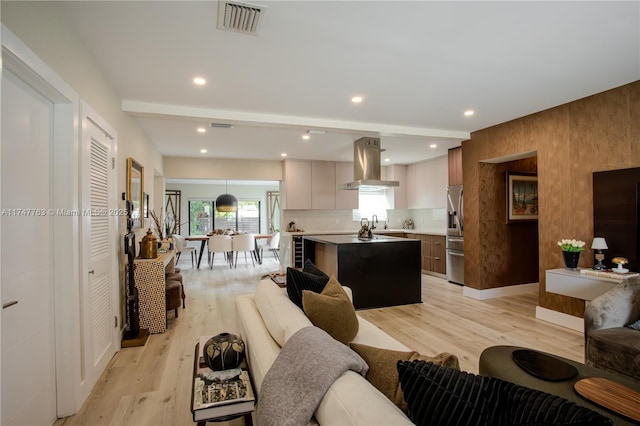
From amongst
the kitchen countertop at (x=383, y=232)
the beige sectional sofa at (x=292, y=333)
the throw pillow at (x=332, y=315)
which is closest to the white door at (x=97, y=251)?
the beige sectional sofa at (x=292, y=333)

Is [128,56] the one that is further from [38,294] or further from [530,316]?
[530,316]

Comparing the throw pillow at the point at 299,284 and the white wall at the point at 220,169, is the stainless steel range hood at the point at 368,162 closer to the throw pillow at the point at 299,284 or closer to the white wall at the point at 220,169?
the white wall at the point at 220,169

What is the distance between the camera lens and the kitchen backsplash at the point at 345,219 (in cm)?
738

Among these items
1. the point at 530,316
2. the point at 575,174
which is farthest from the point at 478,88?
the point at 530,316

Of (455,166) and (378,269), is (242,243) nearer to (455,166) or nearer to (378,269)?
(378,269)

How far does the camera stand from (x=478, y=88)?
321cm

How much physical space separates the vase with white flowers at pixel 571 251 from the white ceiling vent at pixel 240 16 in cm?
369

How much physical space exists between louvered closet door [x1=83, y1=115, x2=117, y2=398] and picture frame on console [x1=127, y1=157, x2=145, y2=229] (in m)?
0.57

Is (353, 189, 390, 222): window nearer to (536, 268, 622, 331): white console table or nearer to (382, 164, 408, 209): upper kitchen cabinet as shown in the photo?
(382, 164, 408, 209): upper kitchen cabinet

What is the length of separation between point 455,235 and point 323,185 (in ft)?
9.75

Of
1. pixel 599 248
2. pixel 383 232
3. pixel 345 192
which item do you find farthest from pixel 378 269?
pixel 345 192

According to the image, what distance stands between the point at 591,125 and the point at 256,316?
3.87 m

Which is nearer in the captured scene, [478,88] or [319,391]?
[319,391]


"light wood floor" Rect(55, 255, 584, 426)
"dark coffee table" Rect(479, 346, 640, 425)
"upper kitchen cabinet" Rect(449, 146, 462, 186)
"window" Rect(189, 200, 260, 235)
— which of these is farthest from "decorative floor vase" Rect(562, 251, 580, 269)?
"window" Rect(189, 200, 260, 235)
